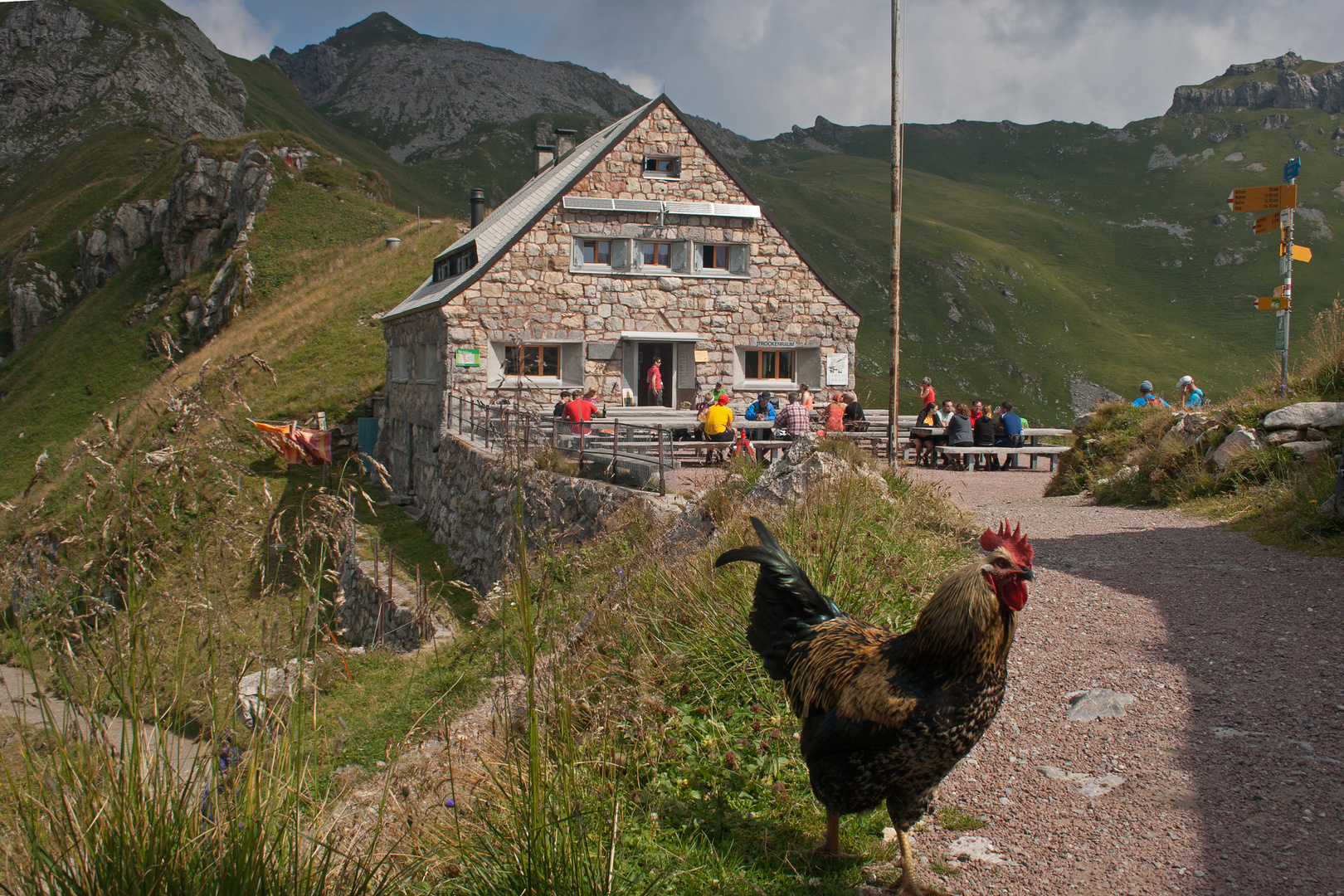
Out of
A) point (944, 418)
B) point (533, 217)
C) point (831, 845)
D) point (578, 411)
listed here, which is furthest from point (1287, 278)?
point (533, 217)

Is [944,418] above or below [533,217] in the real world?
below

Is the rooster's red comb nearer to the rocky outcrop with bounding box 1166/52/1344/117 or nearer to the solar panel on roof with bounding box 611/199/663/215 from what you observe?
the solar panel on roof with bounding box 611/199/663/215

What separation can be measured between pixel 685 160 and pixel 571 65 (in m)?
176

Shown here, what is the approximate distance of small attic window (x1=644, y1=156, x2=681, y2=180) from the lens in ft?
71.8

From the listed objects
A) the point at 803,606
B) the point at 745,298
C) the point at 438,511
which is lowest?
the point at 438,511

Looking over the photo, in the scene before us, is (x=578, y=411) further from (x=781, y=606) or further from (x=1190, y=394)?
(x=781, y=606)

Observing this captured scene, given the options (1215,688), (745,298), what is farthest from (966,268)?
(1215,688)

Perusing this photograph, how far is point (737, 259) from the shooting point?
73.2 ft

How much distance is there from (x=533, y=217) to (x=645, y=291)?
3.31 metres

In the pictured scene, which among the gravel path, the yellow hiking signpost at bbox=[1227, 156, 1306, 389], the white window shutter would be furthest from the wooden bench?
the gravel path

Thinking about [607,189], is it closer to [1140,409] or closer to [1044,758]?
[1140,409]

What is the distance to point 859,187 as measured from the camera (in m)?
110

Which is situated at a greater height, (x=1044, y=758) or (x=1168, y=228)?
(x=1168, y=228)

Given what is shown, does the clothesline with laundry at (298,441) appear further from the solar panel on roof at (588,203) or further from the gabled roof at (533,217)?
the solar panel on roof at (588,203)
